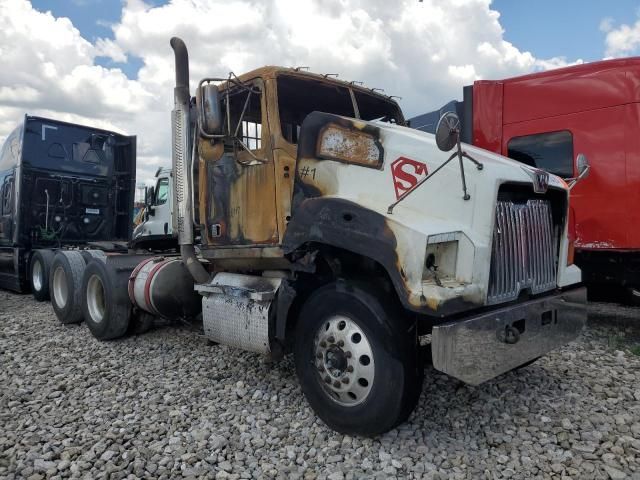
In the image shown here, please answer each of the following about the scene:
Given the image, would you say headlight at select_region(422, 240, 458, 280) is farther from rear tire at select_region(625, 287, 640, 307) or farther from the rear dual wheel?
rear tire at select_region(625, 287, 640, 307)

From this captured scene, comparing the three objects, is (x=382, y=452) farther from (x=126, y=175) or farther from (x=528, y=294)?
(x=126, y=175)

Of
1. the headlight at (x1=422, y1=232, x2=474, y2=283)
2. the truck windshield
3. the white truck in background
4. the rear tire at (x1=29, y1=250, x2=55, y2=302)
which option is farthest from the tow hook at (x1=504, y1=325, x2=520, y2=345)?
the white truck in background

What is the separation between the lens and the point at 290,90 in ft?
13.9

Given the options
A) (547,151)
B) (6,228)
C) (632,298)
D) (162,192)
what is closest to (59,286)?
(6,228)

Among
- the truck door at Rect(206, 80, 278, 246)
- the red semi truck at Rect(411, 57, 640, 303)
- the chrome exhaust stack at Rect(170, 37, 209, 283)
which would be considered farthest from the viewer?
the red semi truck at Rect(411, 57, 640, 303)

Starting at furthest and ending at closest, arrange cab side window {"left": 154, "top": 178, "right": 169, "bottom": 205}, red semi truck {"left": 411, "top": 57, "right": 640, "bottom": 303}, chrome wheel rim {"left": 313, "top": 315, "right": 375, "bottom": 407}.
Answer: cab side window {"left": 154, "top": 178, "right": 169, "bottom": 205}
red semi truck {"left": 411, "top": 57, "right": 640, "bottom": 303}
chrome wheel rim {"left": 313, "top": 315, "right": 375, "bottom": 407}

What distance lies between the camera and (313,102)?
4352 millimetres

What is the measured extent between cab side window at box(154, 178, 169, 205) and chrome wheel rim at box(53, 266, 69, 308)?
18.5ft

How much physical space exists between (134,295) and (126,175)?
5.38m

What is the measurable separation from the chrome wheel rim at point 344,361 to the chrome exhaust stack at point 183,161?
2.00 m

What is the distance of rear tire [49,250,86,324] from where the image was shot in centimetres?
657

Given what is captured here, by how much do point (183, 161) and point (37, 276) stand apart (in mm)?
5557

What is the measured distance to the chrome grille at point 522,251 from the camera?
3.11 meters

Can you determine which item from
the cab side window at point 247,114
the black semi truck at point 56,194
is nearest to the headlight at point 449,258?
the cab side window at point 247,114
